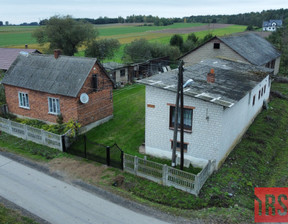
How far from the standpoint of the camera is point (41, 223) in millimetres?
11594

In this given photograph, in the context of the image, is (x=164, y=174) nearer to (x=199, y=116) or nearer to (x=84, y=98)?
(x=199, y=116)

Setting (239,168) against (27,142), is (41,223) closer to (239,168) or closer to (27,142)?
(27,142)

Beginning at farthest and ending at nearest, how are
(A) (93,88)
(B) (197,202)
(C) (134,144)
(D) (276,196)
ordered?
(A) (93,88)
(C) (134,144)
(D) (276,196)
(B) (197,202)

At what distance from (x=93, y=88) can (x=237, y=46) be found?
20.5m

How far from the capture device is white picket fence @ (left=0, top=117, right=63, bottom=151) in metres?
18.7

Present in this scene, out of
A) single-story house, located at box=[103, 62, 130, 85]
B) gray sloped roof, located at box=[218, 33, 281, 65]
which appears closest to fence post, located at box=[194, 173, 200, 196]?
gray sloped roof, located at box=[218, 33, 281, 65]

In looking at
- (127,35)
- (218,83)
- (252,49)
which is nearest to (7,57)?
(218,83)

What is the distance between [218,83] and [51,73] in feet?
43.3

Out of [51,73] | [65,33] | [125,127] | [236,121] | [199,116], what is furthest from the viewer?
[65,33]

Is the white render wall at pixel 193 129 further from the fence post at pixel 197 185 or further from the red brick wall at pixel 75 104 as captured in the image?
the red brick wall at pixel 75 104

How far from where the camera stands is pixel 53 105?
856 inches

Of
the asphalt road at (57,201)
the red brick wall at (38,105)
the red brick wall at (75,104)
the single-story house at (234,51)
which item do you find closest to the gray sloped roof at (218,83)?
the red brick wall at (75,104)

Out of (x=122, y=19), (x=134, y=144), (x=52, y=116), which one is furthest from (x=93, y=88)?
(x=122, y=19)

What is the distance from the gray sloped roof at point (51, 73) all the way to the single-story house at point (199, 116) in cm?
625
